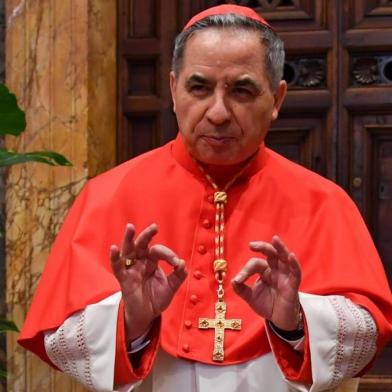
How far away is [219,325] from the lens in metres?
2.35

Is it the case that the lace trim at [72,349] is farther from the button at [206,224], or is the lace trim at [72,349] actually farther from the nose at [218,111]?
the nose at [218,111]

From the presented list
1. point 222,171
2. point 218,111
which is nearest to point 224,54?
point 218,111

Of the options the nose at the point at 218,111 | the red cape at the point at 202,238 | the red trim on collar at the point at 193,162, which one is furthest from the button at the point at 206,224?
the nose at the point at 218,111

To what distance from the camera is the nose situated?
232 cm

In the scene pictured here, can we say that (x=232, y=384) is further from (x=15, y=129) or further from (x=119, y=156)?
(x=119, y=156)

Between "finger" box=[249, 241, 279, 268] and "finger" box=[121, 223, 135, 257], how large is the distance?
24 centimetres

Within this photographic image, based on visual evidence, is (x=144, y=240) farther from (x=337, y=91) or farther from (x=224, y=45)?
(x=337, y=91)

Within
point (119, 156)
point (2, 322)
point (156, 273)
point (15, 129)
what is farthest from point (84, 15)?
point (156, 273)

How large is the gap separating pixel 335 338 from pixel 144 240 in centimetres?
48

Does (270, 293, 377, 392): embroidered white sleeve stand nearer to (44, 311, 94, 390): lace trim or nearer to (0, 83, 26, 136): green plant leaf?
(44, 311, 94, 390): lace trim

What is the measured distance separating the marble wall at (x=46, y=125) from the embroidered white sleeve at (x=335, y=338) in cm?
137

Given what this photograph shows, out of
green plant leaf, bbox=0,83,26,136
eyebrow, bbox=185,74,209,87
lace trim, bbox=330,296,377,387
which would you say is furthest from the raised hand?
green plant leaf, bbox=0,83,26,136

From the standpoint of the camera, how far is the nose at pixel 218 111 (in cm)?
232

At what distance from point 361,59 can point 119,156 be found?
898mm
